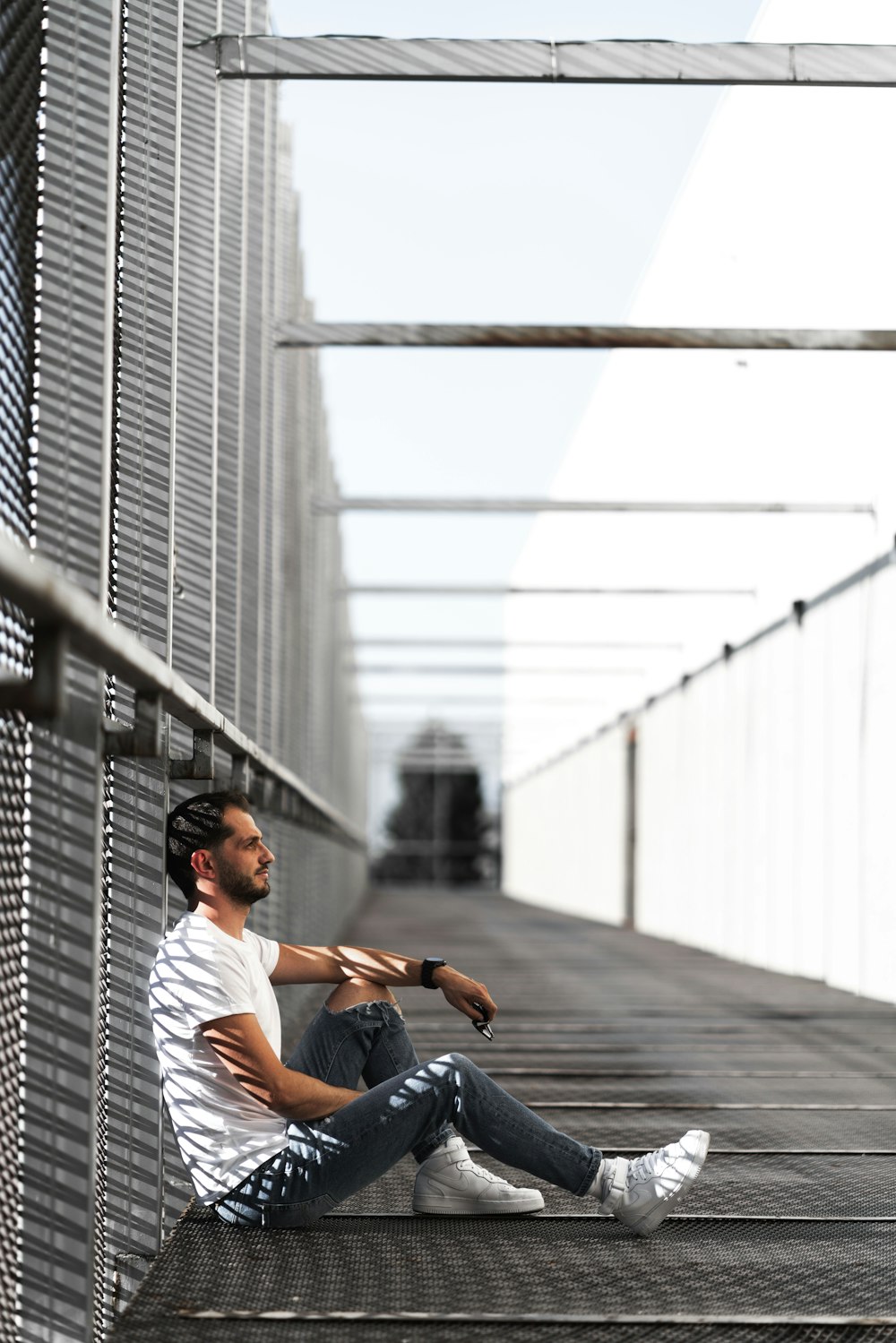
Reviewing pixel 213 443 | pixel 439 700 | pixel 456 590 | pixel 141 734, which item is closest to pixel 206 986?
pixel 141 734

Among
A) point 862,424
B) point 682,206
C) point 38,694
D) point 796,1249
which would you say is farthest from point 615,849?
point 38,694

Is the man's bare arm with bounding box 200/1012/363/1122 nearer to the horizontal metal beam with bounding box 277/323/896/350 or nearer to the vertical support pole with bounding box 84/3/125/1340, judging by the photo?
the vertical support pole with bounding box 84/3/125/1340

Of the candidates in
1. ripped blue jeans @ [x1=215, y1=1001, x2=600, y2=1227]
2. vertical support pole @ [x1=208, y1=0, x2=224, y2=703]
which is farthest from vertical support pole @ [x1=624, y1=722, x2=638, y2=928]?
ripped blue jeans @ [x1=215, y1=1001, x2=600, y2=1227]

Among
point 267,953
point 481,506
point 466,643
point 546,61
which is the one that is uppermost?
point 546,61

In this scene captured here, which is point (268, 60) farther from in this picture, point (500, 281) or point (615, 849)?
point (615, 849)

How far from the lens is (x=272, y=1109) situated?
144 inches

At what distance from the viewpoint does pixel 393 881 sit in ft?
159

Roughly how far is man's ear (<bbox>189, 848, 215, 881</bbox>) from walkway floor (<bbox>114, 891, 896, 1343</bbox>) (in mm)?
818

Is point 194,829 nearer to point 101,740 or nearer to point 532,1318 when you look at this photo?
point 101,740

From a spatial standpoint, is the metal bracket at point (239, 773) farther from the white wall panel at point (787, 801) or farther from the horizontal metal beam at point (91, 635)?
the white wall panel at point (787, 801)

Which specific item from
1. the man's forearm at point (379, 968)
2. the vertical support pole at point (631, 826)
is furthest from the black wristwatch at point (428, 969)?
the vertical support pole at point (631, 826)

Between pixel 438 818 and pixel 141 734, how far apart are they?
151ft

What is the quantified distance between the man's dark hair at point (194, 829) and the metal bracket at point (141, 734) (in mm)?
587

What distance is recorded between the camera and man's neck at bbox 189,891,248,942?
12.5 ft
